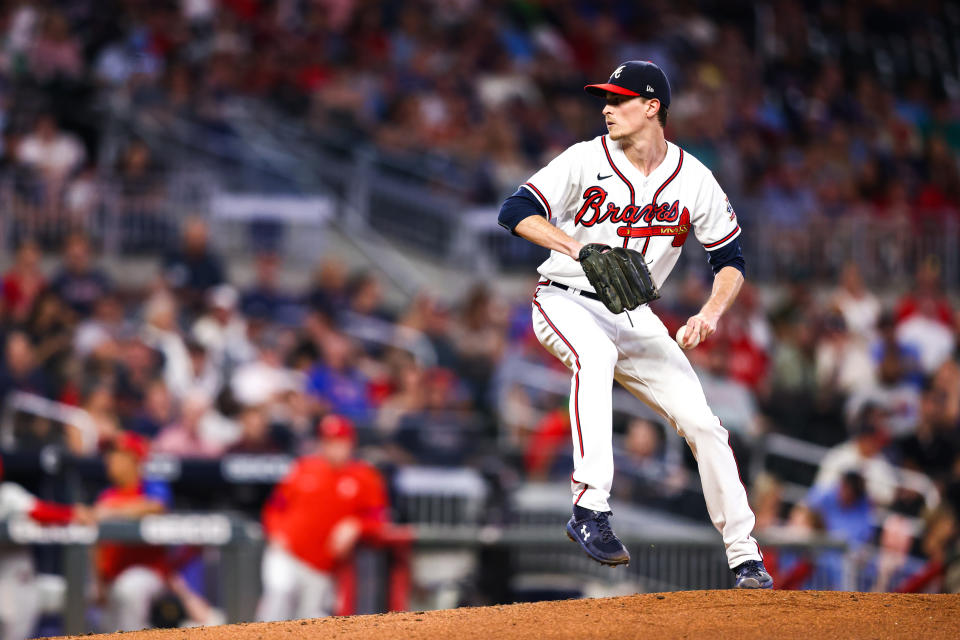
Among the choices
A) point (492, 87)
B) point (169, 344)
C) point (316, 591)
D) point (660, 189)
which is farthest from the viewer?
point (492, 87)

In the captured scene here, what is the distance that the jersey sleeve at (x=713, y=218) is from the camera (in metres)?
5.95

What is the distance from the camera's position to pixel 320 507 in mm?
9148

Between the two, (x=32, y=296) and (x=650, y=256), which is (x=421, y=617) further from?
(x=32, y=296)

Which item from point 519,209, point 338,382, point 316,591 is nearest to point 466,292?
point 338,382

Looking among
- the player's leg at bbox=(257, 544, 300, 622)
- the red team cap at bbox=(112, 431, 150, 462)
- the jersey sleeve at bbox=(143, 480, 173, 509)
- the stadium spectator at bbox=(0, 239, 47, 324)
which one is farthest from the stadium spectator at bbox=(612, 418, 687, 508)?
the stadium spectator at bbox=(0, 239, 47, 324)

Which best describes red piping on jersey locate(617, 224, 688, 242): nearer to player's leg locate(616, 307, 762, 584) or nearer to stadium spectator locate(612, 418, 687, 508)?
player's leg locate(616, 307, 762, 584)

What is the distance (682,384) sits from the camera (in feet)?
19.2

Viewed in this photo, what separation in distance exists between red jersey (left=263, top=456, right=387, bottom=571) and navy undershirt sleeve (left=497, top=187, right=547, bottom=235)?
3968 mm

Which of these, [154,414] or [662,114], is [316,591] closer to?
[154,414]

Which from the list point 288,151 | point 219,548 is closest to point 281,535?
point 219,548

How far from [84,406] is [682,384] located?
5.80 meters

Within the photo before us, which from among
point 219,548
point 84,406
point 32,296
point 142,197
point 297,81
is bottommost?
point 219,548

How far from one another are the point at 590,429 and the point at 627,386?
51cm

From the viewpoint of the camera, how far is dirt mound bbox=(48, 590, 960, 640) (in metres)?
5.35
